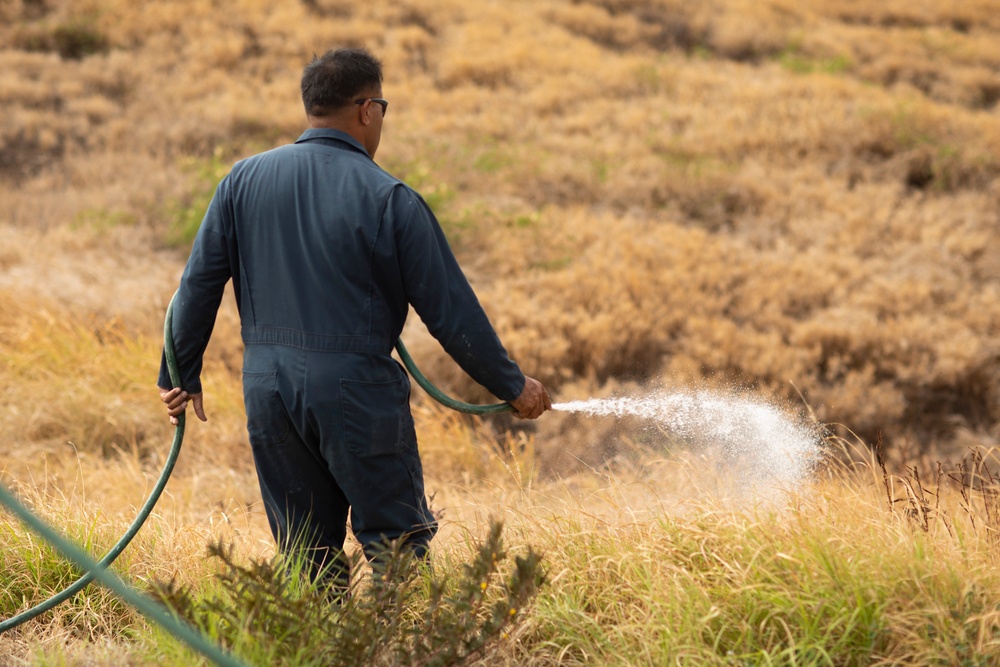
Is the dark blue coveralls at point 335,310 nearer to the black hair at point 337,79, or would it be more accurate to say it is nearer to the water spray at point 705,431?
the black hair at point 337,79

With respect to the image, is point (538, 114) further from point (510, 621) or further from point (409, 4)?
point (510, 621)

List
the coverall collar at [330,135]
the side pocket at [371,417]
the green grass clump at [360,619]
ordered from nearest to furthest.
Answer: the green grass clump at [360,619] < the side pocket at [371,417] < the coverall collar at [330,135]

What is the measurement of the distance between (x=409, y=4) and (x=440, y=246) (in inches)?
540

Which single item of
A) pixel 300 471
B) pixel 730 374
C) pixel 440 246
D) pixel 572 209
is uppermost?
pixel 440 246

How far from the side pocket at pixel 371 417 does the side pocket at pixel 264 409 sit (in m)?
0.23

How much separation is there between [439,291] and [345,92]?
703mm

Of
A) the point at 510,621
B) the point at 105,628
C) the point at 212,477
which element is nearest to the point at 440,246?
the point at 510,621

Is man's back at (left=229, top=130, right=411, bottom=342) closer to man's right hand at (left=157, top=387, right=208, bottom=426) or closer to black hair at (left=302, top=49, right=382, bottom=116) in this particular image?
black hair at (left=302, top=49, right=382, bottom=116)

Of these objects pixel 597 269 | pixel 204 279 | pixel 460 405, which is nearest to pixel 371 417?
pixel 460 405

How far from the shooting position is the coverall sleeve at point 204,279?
9.02 feet

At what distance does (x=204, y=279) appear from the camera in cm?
276

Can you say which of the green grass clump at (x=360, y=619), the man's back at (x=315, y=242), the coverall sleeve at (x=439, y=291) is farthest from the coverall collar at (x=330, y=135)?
the green grass clump at (x=360, y=619)

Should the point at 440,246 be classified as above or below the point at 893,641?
above

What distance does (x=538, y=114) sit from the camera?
11.8m
